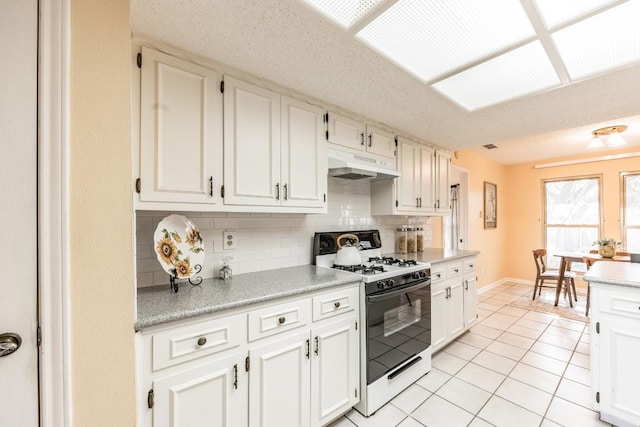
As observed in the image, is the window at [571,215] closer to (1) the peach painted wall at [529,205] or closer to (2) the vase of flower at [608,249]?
(1) the peach painted wall at [529,205]

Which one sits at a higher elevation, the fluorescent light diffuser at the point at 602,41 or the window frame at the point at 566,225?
the fluorescent light diffuser at the point at 602,41

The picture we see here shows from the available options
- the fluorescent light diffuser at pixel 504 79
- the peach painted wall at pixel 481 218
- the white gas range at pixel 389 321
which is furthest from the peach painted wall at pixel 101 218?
the peach painted wall at pixel 481 218

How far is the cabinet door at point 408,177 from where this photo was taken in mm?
2732

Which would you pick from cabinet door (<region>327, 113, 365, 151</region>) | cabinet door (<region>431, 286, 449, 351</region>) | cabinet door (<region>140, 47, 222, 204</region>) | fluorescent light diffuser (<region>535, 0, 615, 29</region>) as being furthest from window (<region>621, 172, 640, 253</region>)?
cabinet door (<region>140, 47, 222, 204</region>)

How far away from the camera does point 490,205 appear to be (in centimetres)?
502

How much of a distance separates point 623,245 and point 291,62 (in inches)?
231

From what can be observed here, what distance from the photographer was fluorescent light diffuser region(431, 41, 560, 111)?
1.56 meters

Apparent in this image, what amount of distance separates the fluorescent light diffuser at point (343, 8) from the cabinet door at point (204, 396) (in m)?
1.66

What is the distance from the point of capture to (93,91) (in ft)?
3.00

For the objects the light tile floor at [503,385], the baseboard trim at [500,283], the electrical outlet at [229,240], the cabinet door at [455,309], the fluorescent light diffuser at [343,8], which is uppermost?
the fluorescent light diffuser at [343,8]

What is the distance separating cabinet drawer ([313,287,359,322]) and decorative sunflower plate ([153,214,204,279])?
73 centimetres

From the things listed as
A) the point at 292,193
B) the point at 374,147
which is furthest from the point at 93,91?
the point at 374,147

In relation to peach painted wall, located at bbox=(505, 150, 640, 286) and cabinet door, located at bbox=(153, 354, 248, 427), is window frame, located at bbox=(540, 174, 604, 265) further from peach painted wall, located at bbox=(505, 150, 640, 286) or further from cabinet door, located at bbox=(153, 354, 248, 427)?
cabinet door, located at bbox=(153, 354, 248, 427)

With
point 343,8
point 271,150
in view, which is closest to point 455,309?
point 271,150
